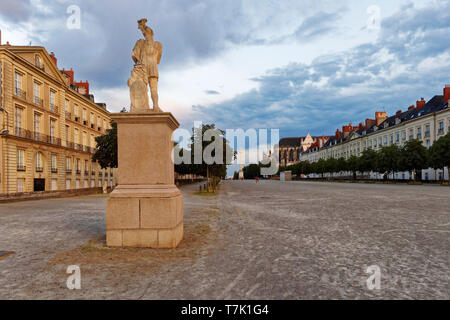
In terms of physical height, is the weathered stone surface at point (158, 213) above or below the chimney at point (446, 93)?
below

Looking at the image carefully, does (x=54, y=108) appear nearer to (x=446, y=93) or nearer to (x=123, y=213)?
(x=123, y=213)

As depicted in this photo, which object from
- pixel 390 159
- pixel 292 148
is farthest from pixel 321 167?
pixel 292 148

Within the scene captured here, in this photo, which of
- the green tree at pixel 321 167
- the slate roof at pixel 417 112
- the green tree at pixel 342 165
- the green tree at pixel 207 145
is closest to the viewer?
the green tree at pixel 207 145

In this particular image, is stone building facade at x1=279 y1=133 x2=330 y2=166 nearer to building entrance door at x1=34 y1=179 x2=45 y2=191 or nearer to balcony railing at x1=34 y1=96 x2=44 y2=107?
balcony railing at x1=34 y1=96 x2=44 y2=107

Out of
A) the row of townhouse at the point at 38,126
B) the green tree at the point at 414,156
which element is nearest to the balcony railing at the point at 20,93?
the row of townhouse at the point at 38,126

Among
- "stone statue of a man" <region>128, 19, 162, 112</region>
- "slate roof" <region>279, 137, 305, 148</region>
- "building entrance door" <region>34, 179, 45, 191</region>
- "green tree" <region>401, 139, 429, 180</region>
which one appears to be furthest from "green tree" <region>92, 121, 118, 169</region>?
"slate roof" <region>279, 137, 305, 148</region>

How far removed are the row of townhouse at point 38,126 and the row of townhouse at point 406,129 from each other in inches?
2269

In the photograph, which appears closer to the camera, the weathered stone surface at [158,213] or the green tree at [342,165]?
the weathered stone surface at [158,213]

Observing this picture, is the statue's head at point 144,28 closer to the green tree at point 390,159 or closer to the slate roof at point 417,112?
the green tree at point 390,159

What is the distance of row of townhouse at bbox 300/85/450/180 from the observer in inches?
2042

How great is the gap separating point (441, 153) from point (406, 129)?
26758 mm

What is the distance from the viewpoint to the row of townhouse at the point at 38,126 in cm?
2345

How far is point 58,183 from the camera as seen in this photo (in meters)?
30.9

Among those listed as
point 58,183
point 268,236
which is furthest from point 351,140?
point 268,236
